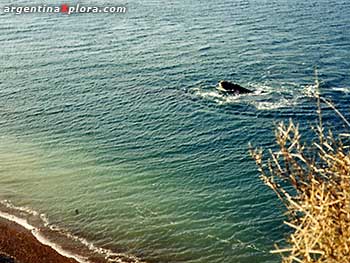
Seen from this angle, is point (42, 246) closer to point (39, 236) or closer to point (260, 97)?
point (39, 236)

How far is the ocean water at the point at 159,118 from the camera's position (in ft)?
99.1

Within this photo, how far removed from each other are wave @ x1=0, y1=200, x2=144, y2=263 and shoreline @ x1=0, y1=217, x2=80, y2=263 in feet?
0.65

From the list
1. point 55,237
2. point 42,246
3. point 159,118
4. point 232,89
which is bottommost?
point 232,89

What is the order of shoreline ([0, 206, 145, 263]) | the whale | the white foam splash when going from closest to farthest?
shoreline ([0, 206, 145, 263]) < the white foam splash < the whale

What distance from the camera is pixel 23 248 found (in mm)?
29188

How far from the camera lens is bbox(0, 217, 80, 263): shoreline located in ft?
92.5

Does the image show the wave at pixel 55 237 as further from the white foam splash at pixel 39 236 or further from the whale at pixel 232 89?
the whale at pixel 232 89

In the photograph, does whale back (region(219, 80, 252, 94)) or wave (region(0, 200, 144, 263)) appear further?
whale back (region(219, 80, 252, 94))

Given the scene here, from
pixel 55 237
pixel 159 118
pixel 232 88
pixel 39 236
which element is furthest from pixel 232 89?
pixel 39 236

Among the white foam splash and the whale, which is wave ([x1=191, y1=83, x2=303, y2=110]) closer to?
the whale

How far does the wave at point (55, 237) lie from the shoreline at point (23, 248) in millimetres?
197

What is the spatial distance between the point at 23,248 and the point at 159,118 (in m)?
17.7

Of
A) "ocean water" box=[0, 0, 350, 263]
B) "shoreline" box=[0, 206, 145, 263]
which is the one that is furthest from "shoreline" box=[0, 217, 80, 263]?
"ocean water" box=[0, 0, 350, 263]

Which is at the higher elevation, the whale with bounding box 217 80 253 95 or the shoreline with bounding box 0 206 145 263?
the shoreline with bounding box 0 206 145 263
